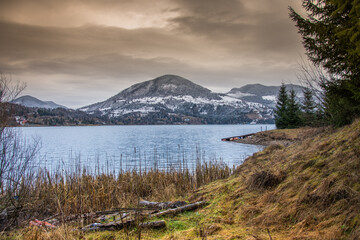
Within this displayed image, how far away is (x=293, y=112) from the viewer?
42844 millimetres

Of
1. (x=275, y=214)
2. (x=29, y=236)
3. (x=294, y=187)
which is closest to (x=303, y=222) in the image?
(x=275, y=214)

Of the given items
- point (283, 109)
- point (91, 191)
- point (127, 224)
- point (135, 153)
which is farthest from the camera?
point (283, 109)

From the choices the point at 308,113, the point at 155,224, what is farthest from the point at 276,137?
the point at 155,224

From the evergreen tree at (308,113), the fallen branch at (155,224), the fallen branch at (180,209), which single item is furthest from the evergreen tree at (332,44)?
the evergreen tree at (308,113)

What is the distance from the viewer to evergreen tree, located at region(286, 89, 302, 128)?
41.6 metres

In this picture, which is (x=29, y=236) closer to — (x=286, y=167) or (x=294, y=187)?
(x=294, y=187)

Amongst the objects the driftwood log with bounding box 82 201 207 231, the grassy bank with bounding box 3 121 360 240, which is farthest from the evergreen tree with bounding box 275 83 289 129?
the driftwood log with bounding box 82 201 207 231

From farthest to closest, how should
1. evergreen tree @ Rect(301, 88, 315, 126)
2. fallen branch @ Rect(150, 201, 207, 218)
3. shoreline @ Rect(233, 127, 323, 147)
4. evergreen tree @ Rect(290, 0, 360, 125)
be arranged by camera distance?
shoreline @ Rect(233, 127, 323, 147)
evergreen tree @ Rect(301, 88, 315, 126)
fallen branch @ Rect(150, 201, 207, 218)
evergreen tree @ Rect(290, 0, 360, 125)

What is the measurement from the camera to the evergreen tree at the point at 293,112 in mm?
41562

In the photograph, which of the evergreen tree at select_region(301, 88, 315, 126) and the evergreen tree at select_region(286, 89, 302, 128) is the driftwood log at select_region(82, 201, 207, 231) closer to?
the evergreen tree at select_region(301, 88, 315, 126)

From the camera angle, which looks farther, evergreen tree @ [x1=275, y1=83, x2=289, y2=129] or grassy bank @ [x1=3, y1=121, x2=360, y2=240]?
evergreen tree @ [x1=275, y1=83, x2=289, y2=129]

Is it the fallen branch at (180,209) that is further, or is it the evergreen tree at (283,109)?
the evergreen tree at (283,109)

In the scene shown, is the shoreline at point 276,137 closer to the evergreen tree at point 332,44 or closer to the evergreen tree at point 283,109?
the evergreen tree at point 283,109

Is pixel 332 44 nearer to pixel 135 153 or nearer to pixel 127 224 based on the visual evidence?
pixel 127 224
